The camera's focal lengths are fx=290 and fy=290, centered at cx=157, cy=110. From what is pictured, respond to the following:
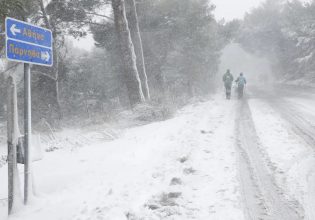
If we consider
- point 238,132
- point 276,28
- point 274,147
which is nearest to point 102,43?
point 238,132

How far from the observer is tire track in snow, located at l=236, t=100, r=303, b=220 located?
3.40m

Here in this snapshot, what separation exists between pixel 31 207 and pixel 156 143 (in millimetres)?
3360

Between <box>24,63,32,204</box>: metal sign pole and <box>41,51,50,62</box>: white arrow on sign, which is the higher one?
<box>41,51,50,62</box>: white arrow on sign

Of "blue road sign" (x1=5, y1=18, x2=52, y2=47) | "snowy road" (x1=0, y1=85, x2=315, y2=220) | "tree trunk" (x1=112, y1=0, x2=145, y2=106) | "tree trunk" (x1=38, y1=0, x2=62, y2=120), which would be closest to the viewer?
"blue road sign" (x1=5, y1=18, x2=52, y2=47)

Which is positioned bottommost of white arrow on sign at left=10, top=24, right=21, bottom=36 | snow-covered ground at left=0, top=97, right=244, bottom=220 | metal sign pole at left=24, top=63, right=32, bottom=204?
snow-covered ground at left=0, top=97, right=244, bottom=220

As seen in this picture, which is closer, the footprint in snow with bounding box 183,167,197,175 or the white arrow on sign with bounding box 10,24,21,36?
the white arrow on sign with bounding box 10,24,21,36

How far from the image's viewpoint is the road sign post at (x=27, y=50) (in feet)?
11.2

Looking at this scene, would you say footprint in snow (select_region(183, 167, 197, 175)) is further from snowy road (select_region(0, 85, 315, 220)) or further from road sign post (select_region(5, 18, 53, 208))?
road sign post (select_region(5, 18, 53, 208))

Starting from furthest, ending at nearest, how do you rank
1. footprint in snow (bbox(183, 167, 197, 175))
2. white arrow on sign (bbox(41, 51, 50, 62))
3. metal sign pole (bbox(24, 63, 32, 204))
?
footprint in snow (bbox(183, 167, 197, 175)) → white arrow on sign (bbox(41, 51, 50, 62)) → metal sign pole (bbox(24, 63, 32, 204))

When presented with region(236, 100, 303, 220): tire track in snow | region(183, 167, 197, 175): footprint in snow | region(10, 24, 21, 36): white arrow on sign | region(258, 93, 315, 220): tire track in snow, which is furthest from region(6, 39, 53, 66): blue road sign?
region(258, 93, 315, 220): tire track in snow

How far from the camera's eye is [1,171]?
5625mm

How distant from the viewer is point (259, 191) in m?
4.02

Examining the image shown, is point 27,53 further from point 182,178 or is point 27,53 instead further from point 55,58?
point 55,58

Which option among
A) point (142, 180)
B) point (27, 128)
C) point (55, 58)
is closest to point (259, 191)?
point (142, 180)
